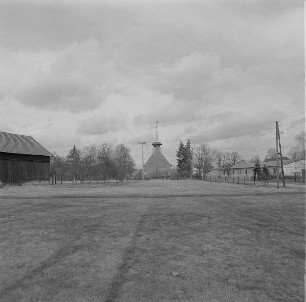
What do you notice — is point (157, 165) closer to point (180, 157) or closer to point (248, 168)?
point (180, 157)

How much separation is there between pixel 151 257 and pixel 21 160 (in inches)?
1706

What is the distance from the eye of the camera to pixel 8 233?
9.23 meters

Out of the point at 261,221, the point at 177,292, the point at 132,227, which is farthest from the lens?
the point at 261,221

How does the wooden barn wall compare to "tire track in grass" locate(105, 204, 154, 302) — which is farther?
the wooden barn wall

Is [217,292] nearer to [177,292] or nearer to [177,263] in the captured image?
[177,292]

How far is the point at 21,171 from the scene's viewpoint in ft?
148

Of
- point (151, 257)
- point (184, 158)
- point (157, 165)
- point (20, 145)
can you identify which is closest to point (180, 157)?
point (184, 158)

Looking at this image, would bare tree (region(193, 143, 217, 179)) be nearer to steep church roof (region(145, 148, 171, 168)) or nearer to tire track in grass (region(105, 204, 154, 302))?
steep church roof (region(145, 148, 171, 168))

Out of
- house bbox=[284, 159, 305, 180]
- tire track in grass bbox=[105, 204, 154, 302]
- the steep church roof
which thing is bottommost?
tire track in grass bbox=[105, 204, 154, 302]

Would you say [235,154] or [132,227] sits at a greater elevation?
[235,154]

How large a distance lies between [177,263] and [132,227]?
3363mm

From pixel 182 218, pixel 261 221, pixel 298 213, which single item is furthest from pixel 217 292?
pixel 298 213

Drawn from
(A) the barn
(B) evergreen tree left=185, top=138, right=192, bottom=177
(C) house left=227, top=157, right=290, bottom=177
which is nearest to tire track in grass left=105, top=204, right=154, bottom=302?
(A) the barn

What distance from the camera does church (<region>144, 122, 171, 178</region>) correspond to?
105 m
